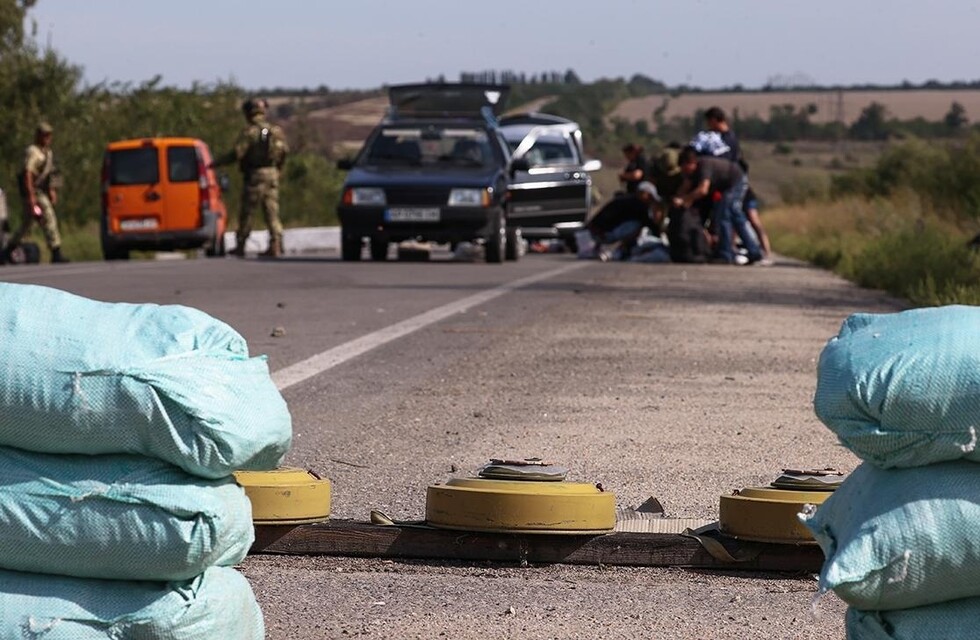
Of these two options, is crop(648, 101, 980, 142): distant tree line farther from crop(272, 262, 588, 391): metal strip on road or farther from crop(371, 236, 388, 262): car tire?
crop(272, 262, 588, 391): metal strip on road

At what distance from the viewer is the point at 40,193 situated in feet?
82.0

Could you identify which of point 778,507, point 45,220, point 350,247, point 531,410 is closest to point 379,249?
point 350,247

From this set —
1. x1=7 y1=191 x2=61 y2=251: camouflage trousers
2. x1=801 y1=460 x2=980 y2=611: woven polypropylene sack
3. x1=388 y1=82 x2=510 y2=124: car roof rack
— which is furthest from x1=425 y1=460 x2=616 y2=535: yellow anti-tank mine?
x1=388 y1=82 x2=510 y2=124: car roof rack

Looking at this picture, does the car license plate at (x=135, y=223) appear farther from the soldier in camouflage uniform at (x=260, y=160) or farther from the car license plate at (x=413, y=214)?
the car license plate at (x=413, y=214)

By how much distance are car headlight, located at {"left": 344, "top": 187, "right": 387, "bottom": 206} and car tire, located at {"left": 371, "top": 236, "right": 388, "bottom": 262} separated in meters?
0.59

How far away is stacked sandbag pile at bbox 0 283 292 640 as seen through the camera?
11.1ft

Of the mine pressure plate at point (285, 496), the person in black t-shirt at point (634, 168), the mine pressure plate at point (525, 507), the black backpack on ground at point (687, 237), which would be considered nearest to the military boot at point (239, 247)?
the person in black t-shirt at point (634, 168)

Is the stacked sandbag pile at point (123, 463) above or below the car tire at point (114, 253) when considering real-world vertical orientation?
above

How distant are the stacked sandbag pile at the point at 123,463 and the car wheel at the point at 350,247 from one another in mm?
18945

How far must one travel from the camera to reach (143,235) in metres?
26.3

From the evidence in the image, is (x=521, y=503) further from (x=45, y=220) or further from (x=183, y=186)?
(x=183, y=186)

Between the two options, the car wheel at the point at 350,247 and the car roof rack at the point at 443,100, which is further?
the car roof rack at the point at 443,100

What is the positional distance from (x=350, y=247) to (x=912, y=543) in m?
19.7

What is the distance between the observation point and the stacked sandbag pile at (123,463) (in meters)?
3.39
